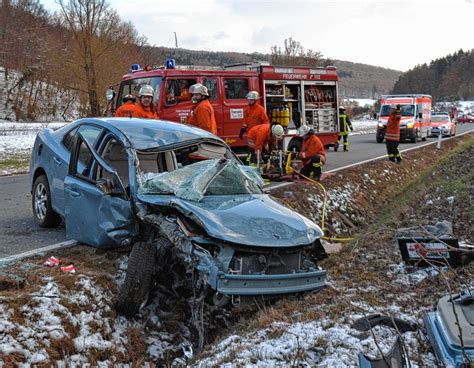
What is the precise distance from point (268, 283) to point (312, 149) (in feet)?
21.6

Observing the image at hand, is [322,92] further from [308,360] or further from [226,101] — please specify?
[308,360]

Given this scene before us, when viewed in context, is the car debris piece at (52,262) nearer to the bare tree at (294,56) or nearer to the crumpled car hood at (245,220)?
the crumpled car hood at (245,220)

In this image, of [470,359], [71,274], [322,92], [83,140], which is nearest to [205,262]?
[71,274]

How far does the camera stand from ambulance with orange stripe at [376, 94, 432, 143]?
76.8 ft

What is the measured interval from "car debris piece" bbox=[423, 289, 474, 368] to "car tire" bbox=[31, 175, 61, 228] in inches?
183

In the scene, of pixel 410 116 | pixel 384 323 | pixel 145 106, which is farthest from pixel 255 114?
pixel 410 116

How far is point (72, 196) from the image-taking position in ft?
18.7

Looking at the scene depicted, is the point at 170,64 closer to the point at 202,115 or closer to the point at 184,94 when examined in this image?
the point at 184,94

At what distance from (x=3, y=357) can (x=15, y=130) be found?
23556 millimetres

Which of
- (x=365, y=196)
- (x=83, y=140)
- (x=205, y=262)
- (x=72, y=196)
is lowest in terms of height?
(x=365, y=196)

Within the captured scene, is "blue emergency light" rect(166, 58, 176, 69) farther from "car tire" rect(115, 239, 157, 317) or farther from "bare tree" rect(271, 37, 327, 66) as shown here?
"bare tree" rect(271, 37, 327, 66)

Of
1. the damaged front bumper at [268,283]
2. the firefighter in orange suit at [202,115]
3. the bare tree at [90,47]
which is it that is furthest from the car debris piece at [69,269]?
the bare tree at [90,47]

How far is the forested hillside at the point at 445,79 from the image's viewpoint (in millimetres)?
133875

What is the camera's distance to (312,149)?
10562 millimetres
